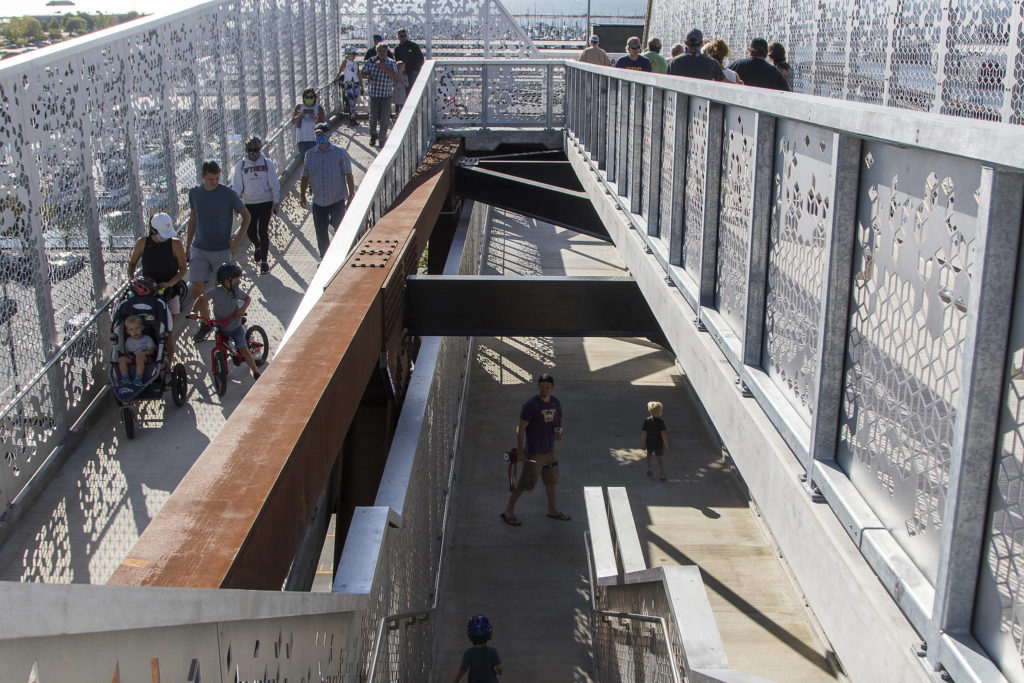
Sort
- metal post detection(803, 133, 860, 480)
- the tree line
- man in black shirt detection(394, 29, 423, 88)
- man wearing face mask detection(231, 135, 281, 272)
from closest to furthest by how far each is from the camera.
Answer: metal post detection(803, 133, 860, 480) < man wearing face mask detection(231, 135, 281, 272) < man in black shirt detection(394, 29, 423, 88) < the tree line

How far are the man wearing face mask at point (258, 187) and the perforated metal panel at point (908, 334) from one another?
28.9 feet

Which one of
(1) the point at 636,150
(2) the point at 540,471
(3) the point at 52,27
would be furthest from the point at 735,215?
(3) the point at 52,27

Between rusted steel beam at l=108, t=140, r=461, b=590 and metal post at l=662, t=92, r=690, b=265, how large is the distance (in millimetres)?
1963

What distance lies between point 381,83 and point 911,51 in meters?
10.5

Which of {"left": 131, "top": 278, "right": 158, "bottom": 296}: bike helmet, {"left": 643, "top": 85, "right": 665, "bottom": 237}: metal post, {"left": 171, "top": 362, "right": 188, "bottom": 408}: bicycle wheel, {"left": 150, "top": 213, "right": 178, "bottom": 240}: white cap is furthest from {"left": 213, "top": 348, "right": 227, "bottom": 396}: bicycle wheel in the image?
{"left": 643, "top": 85, "right": 665, "bottom": 237}: metal post

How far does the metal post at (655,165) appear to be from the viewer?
678 centimetres

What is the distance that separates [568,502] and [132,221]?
24.5 ft

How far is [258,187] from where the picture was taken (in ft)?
35.7

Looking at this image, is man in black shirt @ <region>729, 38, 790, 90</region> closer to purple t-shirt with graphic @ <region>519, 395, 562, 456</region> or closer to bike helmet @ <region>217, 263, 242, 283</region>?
purple t-shirt with graphic @ <region>519, 395, 562, 456</region>

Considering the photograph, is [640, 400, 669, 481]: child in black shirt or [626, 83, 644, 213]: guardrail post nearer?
[626, 83, 644, 213]: guardrail post

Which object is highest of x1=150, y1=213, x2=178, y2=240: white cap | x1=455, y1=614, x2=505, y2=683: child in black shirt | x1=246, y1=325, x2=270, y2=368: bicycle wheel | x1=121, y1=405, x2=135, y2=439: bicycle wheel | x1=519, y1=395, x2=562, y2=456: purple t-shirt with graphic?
x1=150, y1=213, x2=178, y2=240: white cap

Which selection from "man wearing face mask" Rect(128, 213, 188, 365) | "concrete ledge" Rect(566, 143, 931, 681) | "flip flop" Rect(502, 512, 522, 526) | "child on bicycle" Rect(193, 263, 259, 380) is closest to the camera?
"concrete ledge" Rect(566, 143, 931, 681)

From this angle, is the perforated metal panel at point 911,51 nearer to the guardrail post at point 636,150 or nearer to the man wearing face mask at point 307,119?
the guardrail post at point 636,150

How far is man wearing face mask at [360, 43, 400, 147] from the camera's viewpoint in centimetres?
1683
